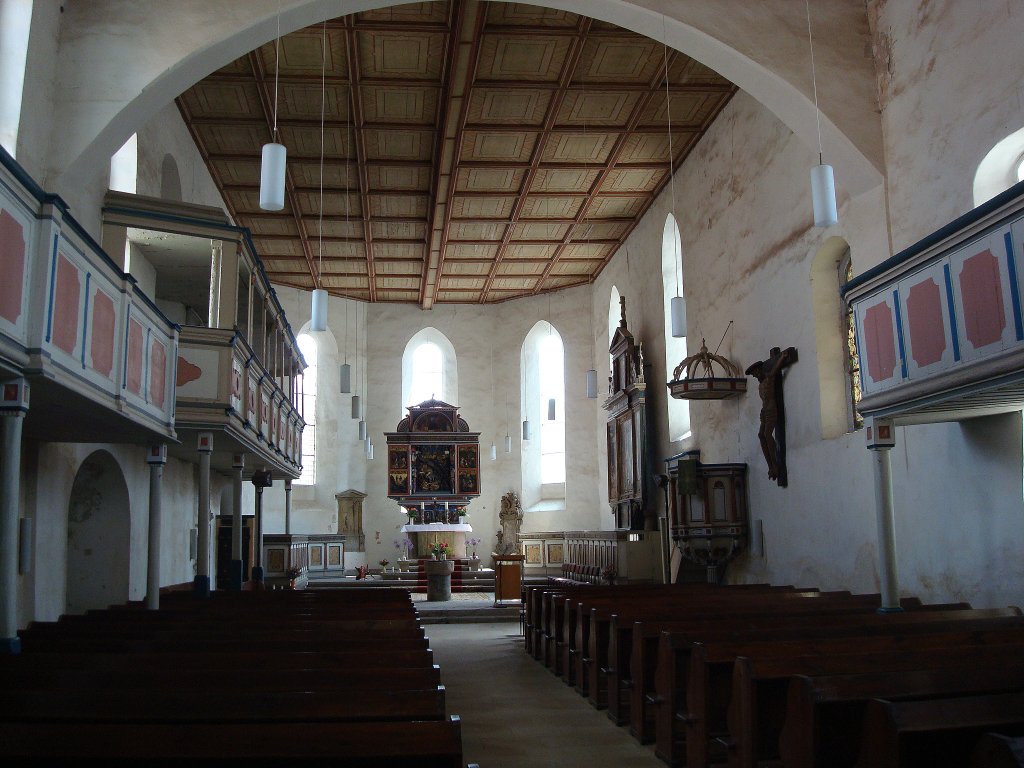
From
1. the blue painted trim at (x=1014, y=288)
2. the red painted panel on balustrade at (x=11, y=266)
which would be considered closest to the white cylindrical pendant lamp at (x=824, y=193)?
the blue painted trim at (x=1014, y=288)

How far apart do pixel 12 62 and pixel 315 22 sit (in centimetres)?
332

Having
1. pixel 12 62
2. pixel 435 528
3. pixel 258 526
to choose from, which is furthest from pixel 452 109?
pixel 435 528

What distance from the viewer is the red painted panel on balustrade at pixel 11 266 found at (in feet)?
18.8

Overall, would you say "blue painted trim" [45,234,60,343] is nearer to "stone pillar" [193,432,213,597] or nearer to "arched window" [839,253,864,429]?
"stone pillar" [193,432,213,597]

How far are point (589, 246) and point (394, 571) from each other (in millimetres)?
10205

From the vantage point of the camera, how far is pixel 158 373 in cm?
934

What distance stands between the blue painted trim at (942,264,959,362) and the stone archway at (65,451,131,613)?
9.87 meters

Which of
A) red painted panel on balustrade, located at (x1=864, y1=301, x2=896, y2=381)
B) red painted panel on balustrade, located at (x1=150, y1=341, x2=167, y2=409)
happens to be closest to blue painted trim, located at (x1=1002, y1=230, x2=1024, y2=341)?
red painted panel on balustrade, located at (x1=864, y1=301, x2=896, y2=381)

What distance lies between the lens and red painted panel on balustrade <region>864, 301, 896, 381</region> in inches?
308

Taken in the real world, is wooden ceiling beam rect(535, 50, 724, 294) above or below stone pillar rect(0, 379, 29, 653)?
above

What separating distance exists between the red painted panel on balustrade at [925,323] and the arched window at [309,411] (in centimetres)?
2140

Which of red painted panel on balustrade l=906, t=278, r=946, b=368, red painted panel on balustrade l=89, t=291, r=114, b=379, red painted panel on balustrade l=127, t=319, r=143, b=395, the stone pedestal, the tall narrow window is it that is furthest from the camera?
the tall narrow window

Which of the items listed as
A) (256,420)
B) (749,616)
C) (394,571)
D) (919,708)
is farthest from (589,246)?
(919,708)

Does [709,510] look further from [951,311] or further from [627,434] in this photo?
[951,311]
